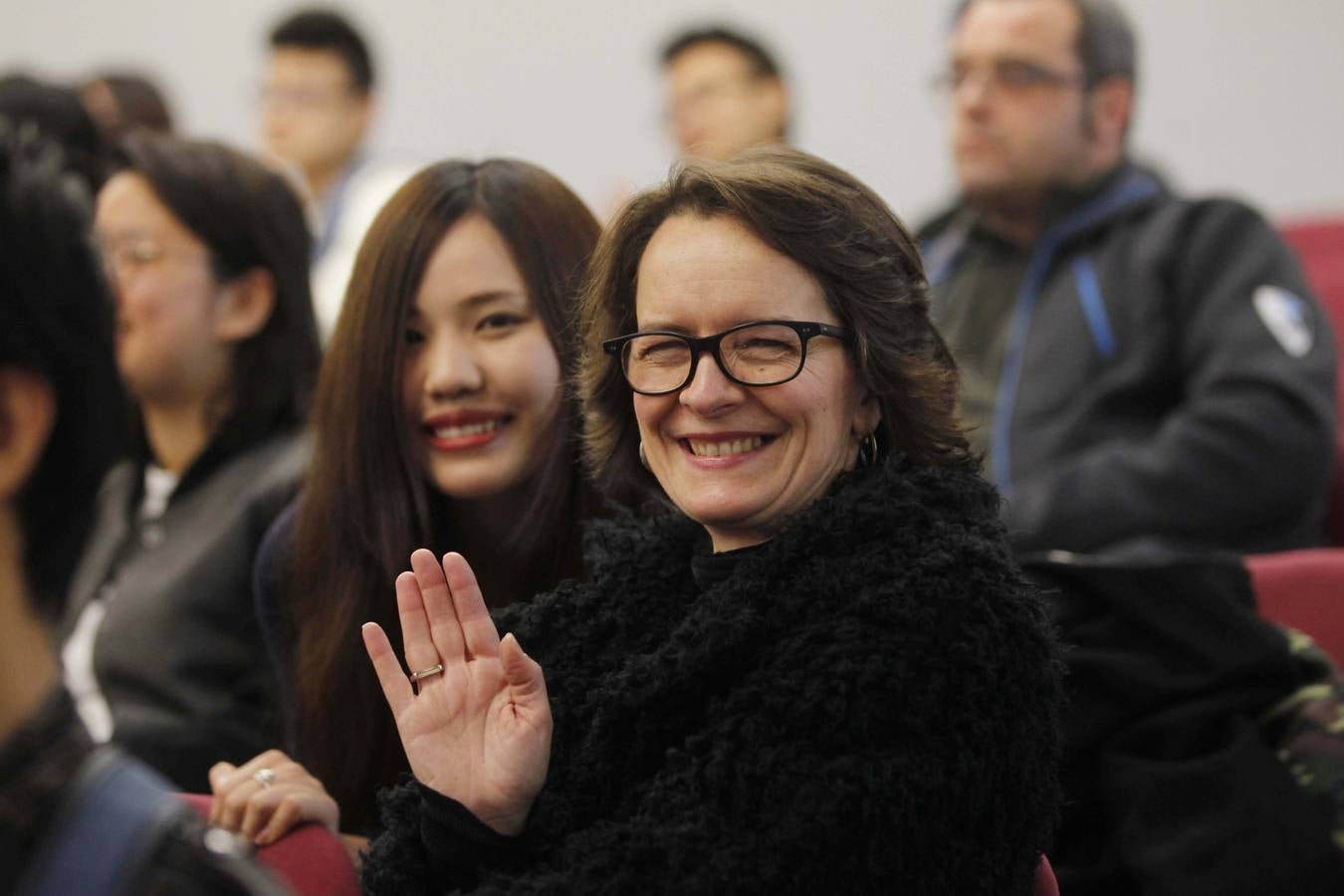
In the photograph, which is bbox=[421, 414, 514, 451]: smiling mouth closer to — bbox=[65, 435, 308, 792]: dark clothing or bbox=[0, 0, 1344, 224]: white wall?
bbox=[65, 435, 308, 792]: dark clothing

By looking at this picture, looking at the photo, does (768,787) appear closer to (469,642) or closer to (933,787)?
(933,787)

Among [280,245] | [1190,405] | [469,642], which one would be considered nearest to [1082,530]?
[1190,405]

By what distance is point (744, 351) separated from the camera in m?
1.28

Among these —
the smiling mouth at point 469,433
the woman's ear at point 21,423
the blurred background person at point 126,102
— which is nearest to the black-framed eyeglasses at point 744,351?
the smiling mouth at point 469,433

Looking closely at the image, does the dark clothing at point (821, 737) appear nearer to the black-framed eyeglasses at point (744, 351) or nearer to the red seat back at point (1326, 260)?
the black-framed eyeglasses at point (744, 351)

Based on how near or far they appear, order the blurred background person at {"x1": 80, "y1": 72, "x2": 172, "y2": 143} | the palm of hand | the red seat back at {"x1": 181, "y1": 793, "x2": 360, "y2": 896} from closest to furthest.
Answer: the palm of hand, the red seat back at {"x1": 181, "y1": 793, "x2": 360, "y2": 896}, the blurred background person at {"x1": 80, "y1": 72, "x2": 172, "y2": 143}

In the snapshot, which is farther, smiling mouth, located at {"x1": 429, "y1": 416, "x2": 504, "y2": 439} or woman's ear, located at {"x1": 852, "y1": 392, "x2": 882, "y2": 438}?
smiling mouth, located at {"x1": 429, "y1": 416, "x2": 504, "y2": 439}

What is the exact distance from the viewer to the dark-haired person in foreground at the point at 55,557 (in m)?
0.77

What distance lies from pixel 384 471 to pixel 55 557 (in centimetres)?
88

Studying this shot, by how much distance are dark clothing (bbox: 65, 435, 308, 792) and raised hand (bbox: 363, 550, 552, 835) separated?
2.03ft

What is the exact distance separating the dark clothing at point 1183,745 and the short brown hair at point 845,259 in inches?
9.6

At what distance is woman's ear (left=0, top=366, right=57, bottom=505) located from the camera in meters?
0.82

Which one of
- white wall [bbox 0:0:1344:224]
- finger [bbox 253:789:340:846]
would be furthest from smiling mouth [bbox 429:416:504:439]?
white wall [bbox 0:0:1344:224]

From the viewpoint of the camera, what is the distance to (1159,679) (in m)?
1.51
